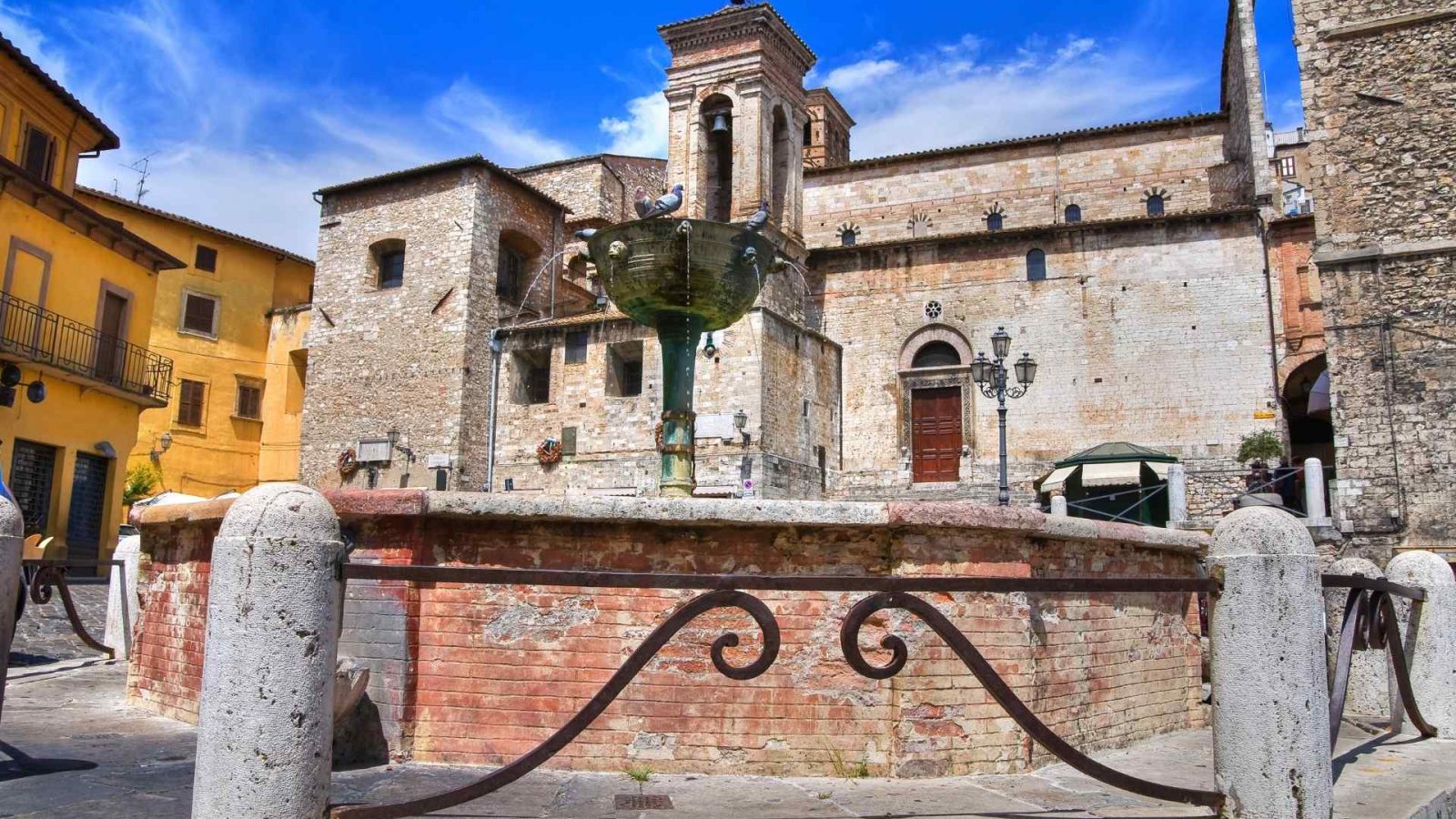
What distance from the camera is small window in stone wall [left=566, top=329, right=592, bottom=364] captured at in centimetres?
2459

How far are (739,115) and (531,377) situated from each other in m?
8.42

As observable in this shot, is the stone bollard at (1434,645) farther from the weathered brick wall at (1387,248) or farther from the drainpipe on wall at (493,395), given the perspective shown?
the drainpipe on wall at (493,395)

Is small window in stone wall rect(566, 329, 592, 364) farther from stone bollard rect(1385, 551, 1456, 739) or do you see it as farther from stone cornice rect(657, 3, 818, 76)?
stone bollard rect(1385, 551, 1456, 739)

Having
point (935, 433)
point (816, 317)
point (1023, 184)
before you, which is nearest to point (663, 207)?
point (935, 433)

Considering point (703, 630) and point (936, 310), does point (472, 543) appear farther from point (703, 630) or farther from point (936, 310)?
point (936, 310)

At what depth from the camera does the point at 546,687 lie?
4.76 m

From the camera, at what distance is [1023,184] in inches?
1117

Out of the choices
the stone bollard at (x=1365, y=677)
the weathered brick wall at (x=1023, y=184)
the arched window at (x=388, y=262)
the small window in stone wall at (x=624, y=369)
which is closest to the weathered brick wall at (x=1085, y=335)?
the weathered brick wall at (x=1023, y=184)

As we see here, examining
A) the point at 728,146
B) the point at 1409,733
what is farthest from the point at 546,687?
the point at 728,146

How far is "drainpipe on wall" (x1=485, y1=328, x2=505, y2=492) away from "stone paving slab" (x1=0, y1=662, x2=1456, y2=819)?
65.2 ft

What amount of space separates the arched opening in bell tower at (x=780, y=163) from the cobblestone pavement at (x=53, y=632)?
59.1ft

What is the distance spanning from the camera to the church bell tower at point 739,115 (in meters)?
25.8

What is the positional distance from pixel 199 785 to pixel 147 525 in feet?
14.2

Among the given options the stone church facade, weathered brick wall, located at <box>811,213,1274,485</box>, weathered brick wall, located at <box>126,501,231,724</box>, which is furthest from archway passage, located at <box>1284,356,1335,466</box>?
weathered brick wall, located at <box>126,501,231,724</box>
